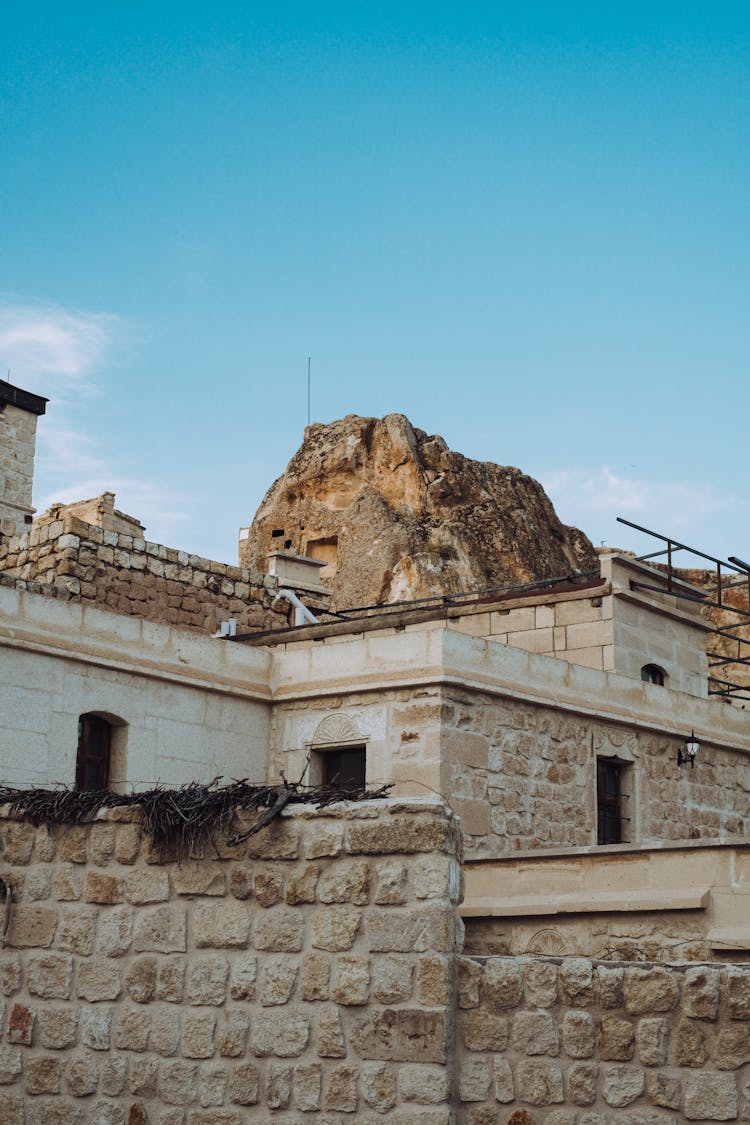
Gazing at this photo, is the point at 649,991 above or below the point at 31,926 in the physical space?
below

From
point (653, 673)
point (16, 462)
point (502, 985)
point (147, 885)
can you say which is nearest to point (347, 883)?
point (502, 985)

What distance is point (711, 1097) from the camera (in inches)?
238

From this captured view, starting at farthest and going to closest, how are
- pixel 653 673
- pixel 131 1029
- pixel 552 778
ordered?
pixel 653 673 < pixel 552 778 < pixel 131 1029

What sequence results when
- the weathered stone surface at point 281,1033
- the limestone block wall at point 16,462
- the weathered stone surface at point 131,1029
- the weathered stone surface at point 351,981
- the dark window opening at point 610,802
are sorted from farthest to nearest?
the limestone block wall at point 16,462
the dark window opening at point 610,802
the weathered stone surface at point 131,1029
the weathered stone surface at point 281,1033
the weathered stone surface at point 351,981

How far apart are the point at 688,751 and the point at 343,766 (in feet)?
13.8

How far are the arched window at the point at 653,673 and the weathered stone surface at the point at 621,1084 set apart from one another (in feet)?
44.3

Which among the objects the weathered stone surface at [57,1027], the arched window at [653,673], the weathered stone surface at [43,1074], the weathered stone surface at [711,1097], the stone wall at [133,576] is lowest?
the weathered stone surface at [43,1074]

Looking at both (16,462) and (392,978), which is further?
(16,462)

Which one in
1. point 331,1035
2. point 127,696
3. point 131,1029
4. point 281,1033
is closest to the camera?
point 331,1035

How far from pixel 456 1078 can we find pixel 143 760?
8156 mm

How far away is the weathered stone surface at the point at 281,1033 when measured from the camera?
21.5 feet

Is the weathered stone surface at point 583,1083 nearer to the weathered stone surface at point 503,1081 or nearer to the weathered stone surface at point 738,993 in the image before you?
the weathered stone surface at point 503,1081

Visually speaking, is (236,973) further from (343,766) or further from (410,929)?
(343,766)

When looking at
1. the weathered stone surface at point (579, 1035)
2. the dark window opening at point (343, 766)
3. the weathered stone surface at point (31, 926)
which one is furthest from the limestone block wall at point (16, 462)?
the weathered stone surface at point (579, 1035)
